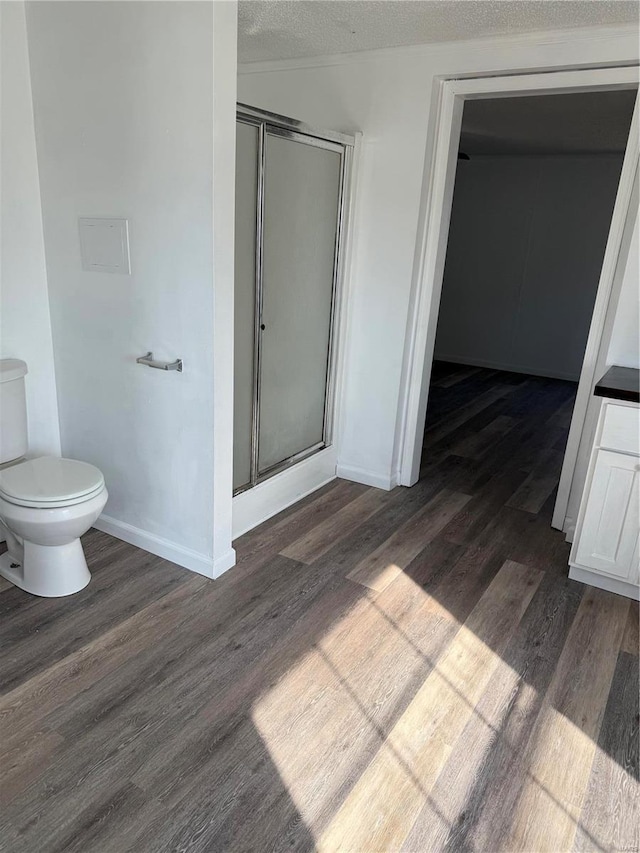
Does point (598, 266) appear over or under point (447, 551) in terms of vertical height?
over

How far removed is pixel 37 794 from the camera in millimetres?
1523

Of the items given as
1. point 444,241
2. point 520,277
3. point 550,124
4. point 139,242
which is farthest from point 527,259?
point 139,242

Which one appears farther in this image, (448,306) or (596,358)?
(448,306)

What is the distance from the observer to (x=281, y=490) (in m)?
3.09

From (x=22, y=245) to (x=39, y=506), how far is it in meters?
1.11

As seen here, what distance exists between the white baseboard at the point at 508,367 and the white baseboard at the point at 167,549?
4901 mm

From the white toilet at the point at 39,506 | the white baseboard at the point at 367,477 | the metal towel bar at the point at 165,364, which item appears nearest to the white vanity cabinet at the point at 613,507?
the white baseboard at the point at 367,477

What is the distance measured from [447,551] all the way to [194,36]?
228cm

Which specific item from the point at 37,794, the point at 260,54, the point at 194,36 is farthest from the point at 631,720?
the point at 260,54

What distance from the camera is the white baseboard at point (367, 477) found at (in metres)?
3.42

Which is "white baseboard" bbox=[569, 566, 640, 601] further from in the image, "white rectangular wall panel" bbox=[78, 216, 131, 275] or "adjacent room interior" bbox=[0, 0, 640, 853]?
"white rectangular wall panel" bbox=[78, 216, 131, 275]

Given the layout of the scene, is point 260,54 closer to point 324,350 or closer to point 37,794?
point 324,350

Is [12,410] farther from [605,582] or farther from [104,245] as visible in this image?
[605,582]

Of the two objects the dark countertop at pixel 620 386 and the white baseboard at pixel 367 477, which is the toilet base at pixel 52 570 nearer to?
the white baseboard at pixel 367 477
